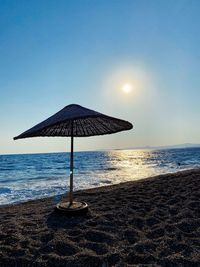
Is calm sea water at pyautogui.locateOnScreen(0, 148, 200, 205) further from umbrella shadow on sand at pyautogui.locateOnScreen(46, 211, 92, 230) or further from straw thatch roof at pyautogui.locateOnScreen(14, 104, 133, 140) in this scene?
umbrella shadow on sand at pyautogui.locateOnScreen(46, 211, 92, 230)

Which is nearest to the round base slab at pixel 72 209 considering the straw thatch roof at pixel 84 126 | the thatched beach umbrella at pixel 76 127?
the thatched beach umbrella at pixel 76 127

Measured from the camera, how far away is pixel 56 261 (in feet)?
12.8

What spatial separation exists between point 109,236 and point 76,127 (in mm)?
3066

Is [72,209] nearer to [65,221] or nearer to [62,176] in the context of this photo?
[65,221]

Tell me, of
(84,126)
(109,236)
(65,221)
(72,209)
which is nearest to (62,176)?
(84,126)

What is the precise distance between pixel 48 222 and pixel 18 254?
4.49 feet

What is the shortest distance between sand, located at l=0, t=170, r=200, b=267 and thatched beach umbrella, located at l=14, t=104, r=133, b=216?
495 mm

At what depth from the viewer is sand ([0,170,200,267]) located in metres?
3.96

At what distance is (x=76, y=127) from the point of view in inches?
278

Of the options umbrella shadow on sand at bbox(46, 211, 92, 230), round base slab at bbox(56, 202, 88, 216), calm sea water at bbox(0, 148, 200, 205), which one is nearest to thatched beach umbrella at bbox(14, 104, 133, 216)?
round base slab at bbox(56, 202, 88, 216)

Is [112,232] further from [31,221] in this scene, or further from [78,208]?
[31,221]

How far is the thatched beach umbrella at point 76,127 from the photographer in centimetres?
558

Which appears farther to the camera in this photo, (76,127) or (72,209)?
(76,127)

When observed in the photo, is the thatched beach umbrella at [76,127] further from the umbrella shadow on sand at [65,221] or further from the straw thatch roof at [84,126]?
the umbrella shadow on sand at [65,221]
